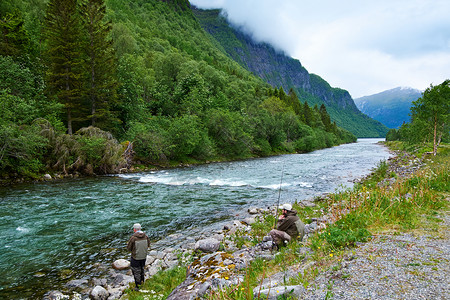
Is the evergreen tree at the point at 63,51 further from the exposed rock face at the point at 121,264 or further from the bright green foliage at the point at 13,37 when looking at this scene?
the exposed rock face at the point at 121,264

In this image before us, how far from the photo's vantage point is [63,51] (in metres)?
27.8

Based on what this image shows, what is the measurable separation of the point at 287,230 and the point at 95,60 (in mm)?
33338

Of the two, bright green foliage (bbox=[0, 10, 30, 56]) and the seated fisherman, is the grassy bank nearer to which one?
the seated fisherman

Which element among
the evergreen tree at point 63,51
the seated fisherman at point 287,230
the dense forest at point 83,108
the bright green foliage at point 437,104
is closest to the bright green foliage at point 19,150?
the dense forest at point 83,108

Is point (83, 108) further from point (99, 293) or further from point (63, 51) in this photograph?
point (99, 293)

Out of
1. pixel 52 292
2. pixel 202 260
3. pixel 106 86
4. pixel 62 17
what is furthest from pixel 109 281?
pixel 62 17

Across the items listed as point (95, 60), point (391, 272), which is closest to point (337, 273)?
point (391, 272)

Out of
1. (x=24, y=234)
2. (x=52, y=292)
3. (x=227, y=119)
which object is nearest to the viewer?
(x=52, y=292)

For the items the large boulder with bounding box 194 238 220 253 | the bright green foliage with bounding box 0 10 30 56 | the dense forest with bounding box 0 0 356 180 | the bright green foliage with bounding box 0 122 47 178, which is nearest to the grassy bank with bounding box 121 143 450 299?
the large boulder with bounding box 194 238 220 253

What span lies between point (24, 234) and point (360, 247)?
12981 millimetres

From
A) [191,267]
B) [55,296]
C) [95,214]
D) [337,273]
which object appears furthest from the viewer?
[95,214]

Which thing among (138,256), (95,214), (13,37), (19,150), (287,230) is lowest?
(95,214)

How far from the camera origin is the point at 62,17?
2816 cm

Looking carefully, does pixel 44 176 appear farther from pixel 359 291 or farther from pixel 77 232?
pixel 359 291
